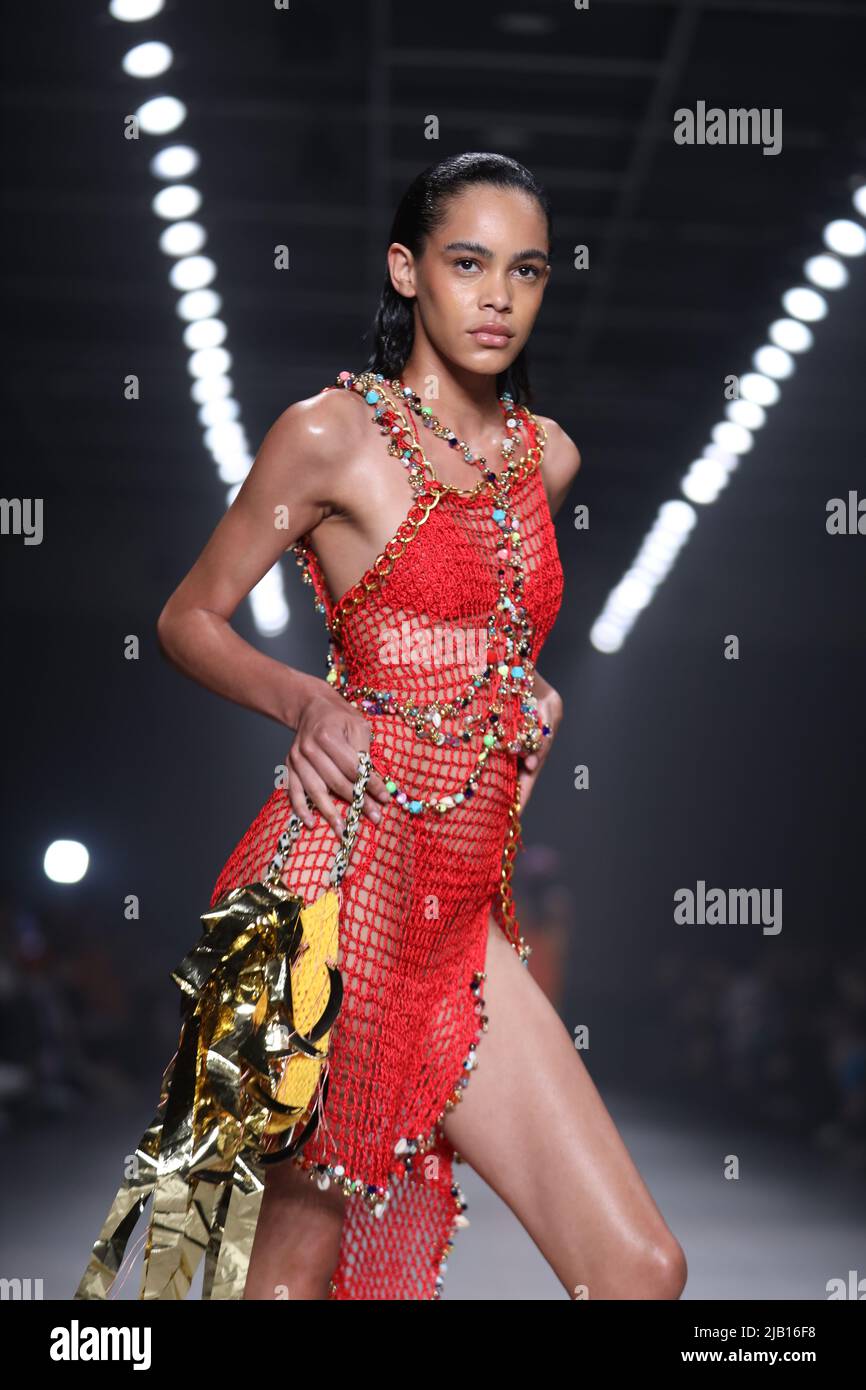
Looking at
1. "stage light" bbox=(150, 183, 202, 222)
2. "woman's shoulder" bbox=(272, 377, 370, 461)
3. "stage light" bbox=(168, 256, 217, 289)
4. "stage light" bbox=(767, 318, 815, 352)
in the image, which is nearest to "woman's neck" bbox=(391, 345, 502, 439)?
"woman's shoulder" bbox=(272, 377, 370, 461)

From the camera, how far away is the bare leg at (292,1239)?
2.01m

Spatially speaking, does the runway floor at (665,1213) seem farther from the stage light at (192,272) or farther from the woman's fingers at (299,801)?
the stage light at (192,272)

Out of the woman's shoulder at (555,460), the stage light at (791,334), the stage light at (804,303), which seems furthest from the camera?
the stage light at (791,334)

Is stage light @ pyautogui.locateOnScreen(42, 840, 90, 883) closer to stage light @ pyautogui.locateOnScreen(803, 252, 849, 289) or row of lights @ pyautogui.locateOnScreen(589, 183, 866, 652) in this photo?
row of lights @ pyautogui.locateOnScreen(589, 183, 866, 652)

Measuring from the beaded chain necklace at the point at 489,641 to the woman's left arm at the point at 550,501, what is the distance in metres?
0.04

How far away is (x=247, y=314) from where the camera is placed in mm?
7926

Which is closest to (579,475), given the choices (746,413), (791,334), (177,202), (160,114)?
(746,413)

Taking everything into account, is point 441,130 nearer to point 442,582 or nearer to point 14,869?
point 442,582

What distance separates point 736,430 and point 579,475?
1367 millimetres

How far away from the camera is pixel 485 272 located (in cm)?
206

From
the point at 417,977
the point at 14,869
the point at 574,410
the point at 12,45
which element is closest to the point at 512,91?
the point at 12,45

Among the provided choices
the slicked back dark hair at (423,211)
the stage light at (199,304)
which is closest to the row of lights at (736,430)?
the stage light at (199,304)

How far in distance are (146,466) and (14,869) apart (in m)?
2.69

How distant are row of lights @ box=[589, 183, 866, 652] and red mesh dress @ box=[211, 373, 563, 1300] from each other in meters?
4.36
